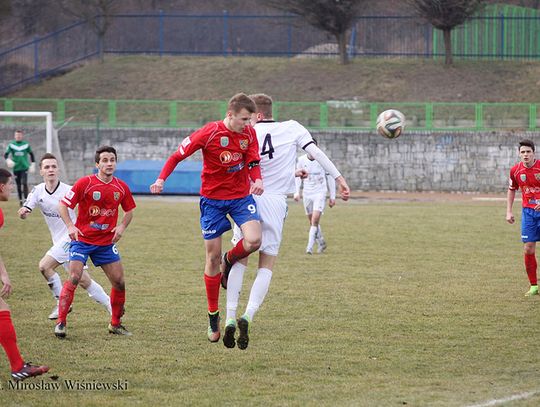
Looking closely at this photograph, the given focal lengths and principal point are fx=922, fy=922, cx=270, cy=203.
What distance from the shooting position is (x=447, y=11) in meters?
39.9

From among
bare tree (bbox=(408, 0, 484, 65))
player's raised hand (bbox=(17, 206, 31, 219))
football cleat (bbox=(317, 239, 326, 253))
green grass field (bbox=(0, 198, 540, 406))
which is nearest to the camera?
green grass field (bbox=(0, 198, 540, 406))

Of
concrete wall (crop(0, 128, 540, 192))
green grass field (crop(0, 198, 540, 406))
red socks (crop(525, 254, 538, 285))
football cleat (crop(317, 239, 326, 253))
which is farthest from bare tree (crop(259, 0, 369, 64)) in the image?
red socks (crop(525, 254, 538, 285))

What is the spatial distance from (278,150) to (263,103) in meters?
0.47

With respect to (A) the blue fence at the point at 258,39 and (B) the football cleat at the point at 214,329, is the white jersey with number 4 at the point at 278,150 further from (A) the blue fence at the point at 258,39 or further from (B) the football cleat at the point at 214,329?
(A) the blue fence at the point at 258,39

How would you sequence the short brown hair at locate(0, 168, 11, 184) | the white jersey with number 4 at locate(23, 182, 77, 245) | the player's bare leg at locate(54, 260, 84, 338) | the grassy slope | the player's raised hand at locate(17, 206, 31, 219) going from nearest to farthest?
→ 1. the short brown hair at locate(0, 168, 11, 184)
2. the player's bare leg at locate(54, 260, 84, 338)
3. the player's raised hand at locate(17, 206, 31, 219)
4. the white jersey with number 4 at locate(23, 182, 77, 245)
5. the grassy slope

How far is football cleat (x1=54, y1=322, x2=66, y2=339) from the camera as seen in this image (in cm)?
875

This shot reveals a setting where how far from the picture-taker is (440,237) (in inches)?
747

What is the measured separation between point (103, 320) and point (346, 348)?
9.38ft

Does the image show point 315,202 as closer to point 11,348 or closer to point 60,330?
point 60,330

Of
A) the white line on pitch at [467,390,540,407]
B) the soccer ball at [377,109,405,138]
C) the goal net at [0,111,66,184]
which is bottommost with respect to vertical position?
the white line on pitch at [467,390,540,407]

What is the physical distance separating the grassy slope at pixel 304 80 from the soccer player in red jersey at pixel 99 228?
30413 mm

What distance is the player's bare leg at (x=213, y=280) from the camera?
8.19 m

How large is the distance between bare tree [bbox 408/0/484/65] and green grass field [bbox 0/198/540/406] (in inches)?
970

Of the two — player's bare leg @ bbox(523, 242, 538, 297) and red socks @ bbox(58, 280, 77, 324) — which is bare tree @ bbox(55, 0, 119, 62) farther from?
red socks @ bbox(58, 280, 77, 324)
